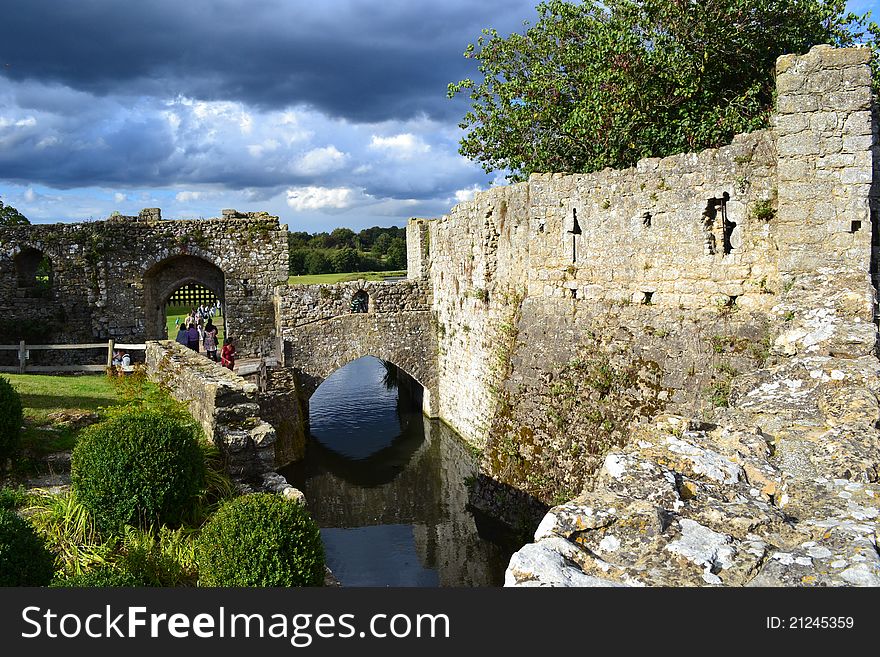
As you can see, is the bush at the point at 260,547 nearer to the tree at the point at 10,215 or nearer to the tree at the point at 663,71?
the tree at the point at 663,71

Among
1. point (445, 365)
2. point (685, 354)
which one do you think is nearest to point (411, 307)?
point (445, 365)

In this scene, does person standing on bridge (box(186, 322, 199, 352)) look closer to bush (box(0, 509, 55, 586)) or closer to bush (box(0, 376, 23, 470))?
bush (box(0, 376, 23, 470))

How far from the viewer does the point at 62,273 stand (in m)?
20.9

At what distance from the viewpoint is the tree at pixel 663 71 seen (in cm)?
1486

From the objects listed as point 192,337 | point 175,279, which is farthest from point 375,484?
point 175,279

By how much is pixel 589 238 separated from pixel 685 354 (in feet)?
9.25

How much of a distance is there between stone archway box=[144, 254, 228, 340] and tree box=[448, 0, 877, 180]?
1089cm

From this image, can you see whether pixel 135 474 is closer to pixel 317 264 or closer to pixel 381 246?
pixel 317 264

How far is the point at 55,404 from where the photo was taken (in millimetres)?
10320

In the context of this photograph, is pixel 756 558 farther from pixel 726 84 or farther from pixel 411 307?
pixel 411 307

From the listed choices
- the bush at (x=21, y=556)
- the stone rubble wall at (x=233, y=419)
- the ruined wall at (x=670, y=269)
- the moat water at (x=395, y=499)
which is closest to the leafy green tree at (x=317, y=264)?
the moat water at (x=395, y=499)

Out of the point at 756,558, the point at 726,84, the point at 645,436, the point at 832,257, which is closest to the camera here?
the point at 756,558

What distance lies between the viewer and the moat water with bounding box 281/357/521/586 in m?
12.0

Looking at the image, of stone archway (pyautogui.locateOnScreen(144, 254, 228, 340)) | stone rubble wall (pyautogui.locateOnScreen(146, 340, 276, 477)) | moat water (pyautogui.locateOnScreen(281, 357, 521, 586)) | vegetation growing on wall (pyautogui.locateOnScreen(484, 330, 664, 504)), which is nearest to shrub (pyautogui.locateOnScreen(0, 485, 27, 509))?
stone rubble wall (pyautogui.locateOnScreen(146, 340, 276, 477))
